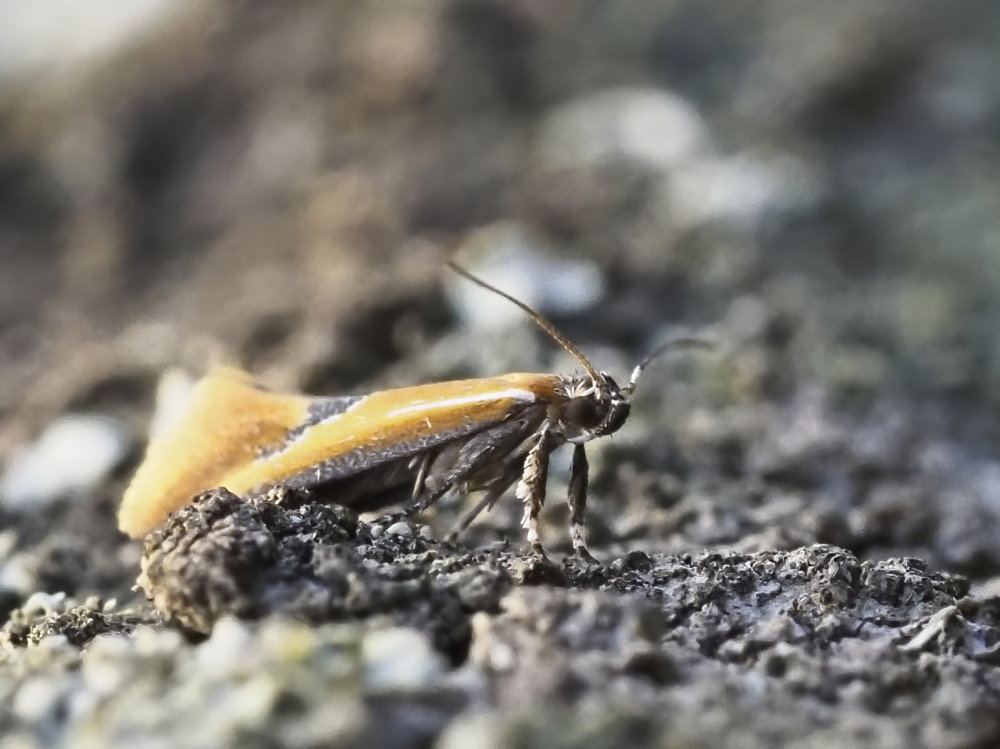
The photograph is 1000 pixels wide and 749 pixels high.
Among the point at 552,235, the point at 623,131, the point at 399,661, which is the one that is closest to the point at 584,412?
the point at 399,661

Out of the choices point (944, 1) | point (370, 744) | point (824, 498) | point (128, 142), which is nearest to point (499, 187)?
point (128, 142)

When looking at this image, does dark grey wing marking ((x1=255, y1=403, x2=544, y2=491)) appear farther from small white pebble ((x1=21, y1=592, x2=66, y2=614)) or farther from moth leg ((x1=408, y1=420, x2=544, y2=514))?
small white pebble ((x1=21, y1=592, x2=66, y2=614))

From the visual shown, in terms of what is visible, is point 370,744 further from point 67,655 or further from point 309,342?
point 309,342

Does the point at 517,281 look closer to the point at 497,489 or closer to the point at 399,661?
the point at 497,489

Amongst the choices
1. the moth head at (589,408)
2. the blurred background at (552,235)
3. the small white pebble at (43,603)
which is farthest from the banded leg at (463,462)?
the small white pebble at (43,603)

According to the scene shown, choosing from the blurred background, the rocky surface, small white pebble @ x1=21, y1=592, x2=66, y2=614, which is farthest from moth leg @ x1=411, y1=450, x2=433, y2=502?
small white pebble @ x1=21, y1=592, x2=66, y2=614

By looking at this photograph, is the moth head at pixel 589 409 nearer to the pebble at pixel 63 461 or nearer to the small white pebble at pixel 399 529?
the small white pebble at pixel 399 529
